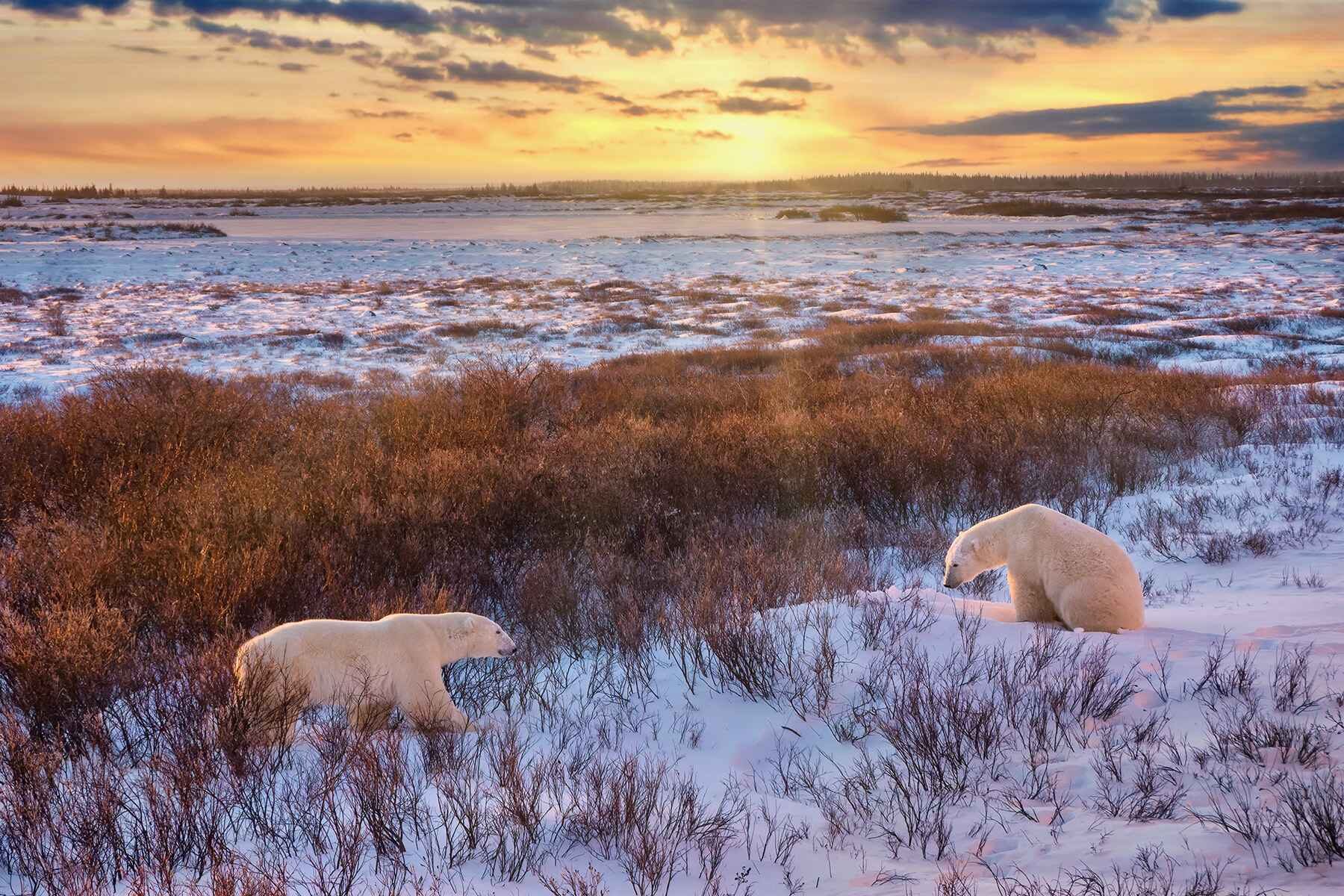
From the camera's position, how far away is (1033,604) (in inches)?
186

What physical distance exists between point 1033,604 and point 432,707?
326 cm

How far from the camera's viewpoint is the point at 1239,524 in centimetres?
696

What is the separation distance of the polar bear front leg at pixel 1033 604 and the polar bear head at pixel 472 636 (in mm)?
2820

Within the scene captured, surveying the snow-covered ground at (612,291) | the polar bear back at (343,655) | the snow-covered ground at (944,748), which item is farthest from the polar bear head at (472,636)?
the snow-covered ground at (612,291)

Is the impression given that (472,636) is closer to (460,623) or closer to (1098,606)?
(460,623)

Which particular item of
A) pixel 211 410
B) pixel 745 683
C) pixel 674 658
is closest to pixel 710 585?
pixel 674 658

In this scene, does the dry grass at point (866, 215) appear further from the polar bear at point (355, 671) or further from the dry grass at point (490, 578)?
the polar bear at point (355, 671)

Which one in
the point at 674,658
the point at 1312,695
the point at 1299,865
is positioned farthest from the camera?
the point at 674,658

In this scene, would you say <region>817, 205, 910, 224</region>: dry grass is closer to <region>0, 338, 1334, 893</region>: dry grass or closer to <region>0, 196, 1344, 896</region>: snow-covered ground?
<region>0, 338, 1334, 893</region>: dry grass

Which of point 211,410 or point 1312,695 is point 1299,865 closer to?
point 1312,695

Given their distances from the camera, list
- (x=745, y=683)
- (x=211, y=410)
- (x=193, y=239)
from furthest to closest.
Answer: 1. (x=193, y=239)
2. (x=211, y=410)
3. (x=745, y=683)

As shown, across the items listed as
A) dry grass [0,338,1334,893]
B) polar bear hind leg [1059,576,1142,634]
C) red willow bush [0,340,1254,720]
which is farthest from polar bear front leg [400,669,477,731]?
polar bear hind leg [1059,576,1142,634]

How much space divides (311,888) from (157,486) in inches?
207

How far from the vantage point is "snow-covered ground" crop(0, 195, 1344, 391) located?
18.2m
